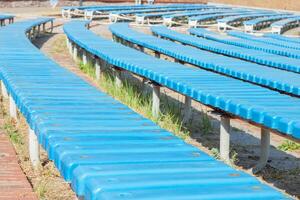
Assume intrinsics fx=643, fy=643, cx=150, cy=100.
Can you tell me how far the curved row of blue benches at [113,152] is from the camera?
11.6 ft

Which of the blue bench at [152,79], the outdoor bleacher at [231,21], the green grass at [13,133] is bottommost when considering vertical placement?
the outdoor bleacher at [231,21]

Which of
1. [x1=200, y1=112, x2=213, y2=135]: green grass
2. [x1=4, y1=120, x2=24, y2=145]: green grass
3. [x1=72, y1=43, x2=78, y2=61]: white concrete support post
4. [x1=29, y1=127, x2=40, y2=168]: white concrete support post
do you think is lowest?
[x1=72, y1=43, x2=78, y2=61]: white concrete support post

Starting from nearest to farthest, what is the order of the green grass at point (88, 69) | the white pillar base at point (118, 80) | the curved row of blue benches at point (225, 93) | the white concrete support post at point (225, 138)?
the curved row of blue benches at point (225, 93) → the white concrete support post at point (225, 138) → the white pillar base at point (118, 80) → the green grass at point (88, 69)

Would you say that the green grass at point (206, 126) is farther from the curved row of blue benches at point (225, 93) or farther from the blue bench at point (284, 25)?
the blue bench at point (284, 25)

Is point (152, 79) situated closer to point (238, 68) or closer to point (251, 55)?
point (238, 68)

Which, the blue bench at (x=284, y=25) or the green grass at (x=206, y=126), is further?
the blue bench at (x=284, y=25)

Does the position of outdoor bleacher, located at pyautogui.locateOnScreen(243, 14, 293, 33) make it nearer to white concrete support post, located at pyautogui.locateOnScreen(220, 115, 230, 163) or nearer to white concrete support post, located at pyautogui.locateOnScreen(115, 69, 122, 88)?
white concrete support post, located at pyautogui.locateOnScreen(115, 69, 122, 88)

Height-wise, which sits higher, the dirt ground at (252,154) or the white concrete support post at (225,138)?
the white concrete support post at (225,138)

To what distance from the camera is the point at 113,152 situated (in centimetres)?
433

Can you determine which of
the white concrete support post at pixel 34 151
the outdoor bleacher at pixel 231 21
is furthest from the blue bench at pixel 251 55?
the outdoor bleacher at pixel 231 21

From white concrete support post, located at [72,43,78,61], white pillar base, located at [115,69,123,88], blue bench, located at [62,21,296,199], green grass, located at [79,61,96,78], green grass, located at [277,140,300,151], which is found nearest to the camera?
blue bench, located at [62,21,296,199]

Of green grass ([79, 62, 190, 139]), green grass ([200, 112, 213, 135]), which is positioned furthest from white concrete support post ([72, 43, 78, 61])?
green grass ([200, 112, 213, 135])

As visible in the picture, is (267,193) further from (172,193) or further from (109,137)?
(109,137)

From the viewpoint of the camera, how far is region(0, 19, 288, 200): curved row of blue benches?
3.54m
